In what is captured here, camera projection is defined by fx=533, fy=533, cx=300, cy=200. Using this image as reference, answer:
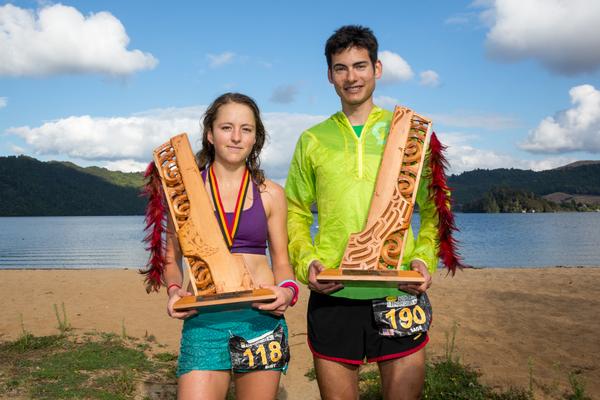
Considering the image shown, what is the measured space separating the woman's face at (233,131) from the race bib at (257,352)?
1055 millimetres

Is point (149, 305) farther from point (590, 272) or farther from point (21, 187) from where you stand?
point (21, 187)

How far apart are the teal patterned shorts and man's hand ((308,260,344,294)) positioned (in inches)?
12.8

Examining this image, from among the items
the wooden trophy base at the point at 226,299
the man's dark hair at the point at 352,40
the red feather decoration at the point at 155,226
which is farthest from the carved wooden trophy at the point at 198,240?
the man's dark hair at the point at 352,40

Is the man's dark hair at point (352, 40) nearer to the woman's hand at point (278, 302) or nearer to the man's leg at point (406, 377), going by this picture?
the woman's hand at point (278, 302)

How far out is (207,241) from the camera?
3.14m

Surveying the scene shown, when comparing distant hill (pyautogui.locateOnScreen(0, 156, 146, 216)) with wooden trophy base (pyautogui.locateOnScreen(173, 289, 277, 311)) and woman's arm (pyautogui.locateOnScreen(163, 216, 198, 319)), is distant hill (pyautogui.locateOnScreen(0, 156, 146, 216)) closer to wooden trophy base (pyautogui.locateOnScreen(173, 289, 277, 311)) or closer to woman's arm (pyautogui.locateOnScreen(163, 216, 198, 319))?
woman's arm (pyautogui.locateOnScreen(163, 216, 198, 319))

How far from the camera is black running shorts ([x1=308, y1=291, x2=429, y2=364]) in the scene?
10.6ft

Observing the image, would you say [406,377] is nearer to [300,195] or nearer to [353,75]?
[300,195]

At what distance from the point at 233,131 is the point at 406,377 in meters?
1.81

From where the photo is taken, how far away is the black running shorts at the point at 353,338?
324 cm

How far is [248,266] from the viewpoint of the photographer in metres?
3.16

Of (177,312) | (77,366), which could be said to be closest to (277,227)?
(177,312)

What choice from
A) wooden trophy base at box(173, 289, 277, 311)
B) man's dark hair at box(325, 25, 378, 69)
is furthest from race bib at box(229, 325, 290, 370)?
man's dark hair at box(325, 25, 378, 69)

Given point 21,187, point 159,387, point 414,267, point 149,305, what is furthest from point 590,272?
point 21,187
